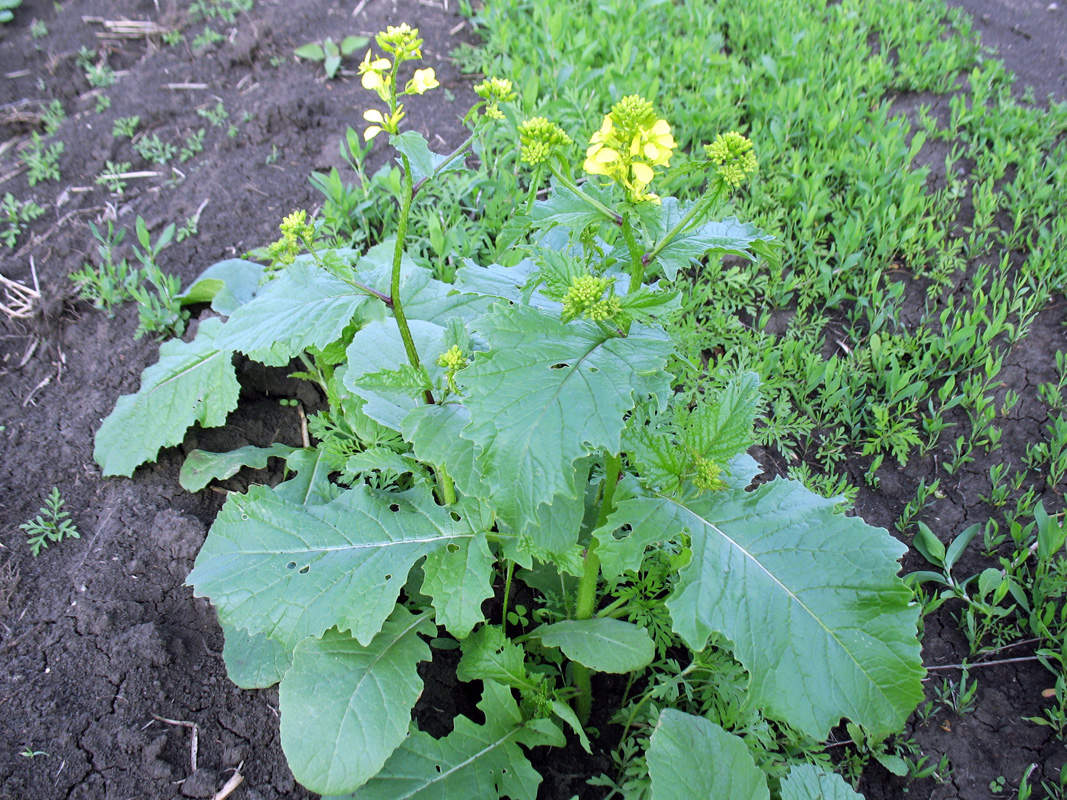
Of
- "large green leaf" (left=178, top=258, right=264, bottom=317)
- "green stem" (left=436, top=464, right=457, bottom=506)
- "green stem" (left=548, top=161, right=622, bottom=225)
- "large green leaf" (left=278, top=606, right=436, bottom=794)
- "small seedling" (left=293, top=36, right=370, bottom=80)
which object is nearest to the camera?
"green stem" (left=548, top=161, right=622, bottom=225)

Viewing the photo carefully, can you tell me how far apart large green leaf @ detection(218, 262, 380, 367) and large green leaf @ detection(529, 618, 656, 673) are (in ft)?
3.86

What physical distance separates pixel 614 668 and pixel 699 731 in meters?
0.27

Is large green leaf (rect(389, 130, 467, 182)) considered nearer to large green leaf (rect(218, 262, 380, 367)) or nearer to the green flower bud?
large green leaf (rect(218, 262, 380, 367))

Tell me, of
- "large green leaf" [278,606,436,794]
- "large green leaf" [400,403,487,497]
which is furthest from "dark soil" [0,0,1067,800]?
"large green leaf" [400,403,487,497]

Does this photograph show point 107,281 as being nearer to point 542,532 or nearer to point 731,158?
point 542,532

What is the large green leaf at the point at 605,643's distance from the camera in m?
1.94

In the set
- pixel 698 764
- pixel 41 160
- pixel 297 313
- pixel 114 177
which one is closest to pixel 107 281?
pixel 114 177

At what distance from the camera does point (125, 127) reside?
14.6ft

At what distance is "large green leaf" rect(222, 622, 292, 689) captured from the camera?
2.19m

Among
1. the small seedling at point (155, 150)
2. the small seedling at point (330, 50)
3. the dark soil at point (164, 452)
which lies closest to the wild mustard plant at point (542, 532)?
the dark soil at point (164, 452)

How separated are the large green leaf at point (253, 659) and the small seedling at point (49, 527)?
931 mm

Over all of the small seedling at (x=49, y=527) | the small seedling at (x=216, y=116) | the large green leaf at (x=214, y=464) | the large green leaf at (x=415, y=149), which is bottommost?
the small seedling at (x=49, y=527)

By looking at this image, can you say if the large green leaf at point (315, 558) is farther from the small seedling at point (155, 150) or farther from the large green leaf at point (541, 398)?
the small seedling at point (155, 150)

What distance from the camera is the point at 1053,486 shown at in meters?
2.77
